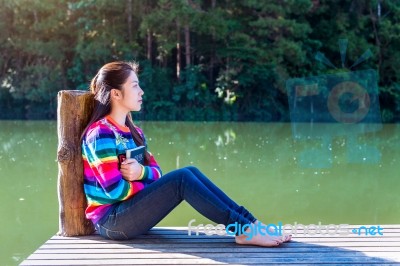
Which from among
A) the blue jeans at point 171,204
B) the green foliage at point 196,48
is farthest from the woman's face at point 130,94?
the green foliage at point 196,48

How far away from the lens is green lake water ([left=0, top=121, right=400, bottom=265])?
12.6 ft

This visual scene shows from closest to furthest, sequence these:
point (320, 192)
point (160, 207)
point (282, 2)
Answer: point (160, 207), point (320, 192), point (282, 2)

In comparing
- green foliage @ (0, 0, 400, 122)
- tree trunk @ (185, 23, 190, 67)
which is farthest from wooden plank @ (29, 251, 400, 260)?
tree trunk @ (185, 23, 190, 67)

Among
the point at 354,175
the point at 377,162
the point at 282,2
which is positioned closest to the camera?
the point at 354,175

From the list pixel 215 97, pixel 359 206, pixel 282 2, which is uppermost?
pixel 282 2

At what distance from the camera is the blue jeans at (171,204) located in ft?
6.77

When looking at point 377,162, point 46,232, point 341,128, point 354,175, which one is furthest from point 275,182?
point 341,128

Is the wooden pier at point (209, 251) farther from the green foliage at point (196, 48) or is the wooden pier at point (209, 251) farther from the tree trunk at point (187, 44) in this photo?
the tree trunk at point (187, 44)

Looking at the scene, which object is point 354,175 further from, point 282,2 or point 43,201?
point 282,2

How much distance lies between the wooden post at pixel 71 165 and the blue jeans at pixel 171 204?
215mm

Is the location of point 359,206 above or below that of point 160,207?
below

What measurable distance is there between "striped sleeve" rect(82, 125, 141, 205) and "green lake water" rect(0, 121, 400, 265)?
103cm

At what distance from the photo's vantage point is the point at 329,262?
1.92 meters

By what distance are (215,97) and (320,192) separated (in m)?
Answer: 10.2
